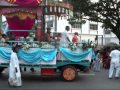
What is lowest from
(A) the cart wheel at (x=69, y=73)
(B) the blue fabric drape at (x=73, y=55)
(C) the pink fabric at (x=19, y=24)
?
(A) the cart wheel at (x=69, y=73)

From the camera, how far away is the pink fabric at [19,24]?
17.1 m

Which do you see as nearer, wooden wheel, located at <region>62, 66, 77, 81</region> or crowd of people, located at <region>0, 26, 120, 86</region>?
crowd of people, located at <region>0, 26, 120, 86</region>

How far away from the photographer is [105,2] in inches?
1164

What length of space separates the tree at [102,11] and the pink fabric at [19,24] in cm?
1227

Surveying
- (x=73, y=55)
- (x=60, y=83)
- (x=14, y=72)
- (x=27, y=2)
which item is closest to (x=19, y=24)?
(x=27, y=2)

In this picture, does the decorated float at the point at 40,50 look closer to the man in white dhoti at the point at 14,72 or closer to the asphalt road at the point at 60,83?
the asphalt road at the point at 60,83

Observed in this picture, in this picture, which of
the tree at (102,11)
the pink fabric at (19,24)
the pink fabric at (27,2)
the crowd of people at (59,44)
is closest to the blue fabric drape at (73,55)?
the crowd of people at (59,44)

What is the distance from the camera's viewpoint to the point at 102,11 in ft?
99.5

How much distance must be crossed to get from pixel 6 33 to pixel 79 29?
50.1 meters

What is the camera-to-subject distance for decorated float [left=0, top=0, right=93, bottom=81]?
586 inches

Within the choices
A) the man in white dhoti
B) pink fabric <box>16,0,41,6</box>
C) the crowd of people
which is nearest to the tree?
the crowd of people

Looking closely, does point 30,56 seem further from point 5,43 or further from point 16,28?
point 16,28

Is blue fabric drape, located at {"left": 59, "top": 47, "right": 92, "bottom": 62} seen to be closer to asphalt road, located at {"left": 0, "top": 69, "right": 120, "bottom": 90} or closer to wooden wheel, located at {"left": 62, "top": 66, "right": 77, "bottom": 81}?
wooden wheel, located at {"left": 62, "top": 66, "right": 77, "bottom": 81}

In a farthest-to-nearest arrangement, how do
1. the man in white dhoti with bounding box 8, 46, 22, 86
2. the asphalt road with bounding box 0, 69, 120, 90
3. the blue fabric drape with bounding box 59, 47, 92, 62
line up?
the blue fabric drape with bounding box 59, 47, 92, 62 < the asphalt road with bounding box 0, 69, 120, 90 < the man in white dhoti with bounding box 8, 46, 22, 86
